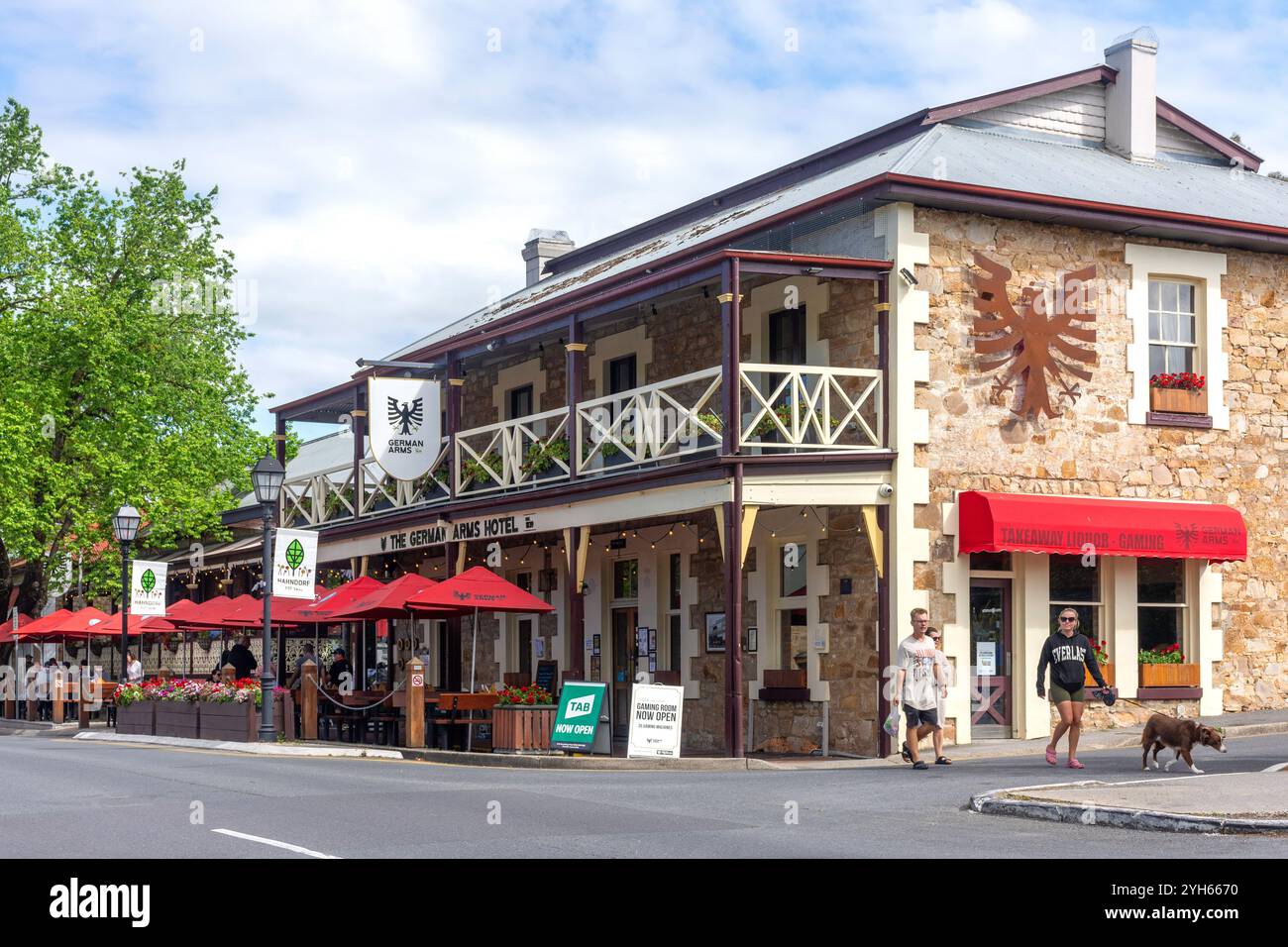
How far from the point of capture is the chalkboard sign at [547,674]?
26.6m

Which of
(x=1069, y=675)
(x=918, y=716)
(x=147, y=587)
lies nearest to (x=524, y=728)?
(x=918, y=716)

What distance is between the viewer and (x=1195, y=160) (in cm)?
2564

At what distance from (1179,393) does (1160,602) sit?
2747 millimetres

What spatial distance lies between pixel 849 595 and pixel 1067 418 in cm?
361

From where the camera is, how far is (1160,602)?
2156 centimetres

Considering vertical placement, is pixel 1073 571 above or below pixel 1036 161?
below

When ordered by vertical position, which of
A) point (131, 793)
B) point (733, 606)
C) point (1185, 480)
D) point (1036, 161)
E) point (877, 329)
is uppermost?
point (1036, 161)

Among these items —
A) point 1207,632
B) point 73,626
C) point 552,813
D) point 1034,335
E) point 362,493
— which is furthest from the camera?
point 73,626

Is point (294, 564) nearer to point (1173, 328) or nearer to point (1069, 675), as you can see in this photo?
point (1069, 675)

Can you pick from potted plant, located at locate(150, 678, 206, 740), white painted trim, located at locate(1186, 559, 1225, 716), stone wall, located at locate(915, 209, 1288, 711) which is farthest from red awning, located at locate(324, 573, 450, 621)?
white painted trim, located at locate(1186, 559, 1225, 716)

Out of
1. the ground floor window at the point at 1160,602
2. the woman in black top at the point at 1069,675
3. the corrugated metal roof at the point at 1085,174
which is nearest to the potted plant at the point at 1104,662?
the ground floor window at the point at 1160,602
